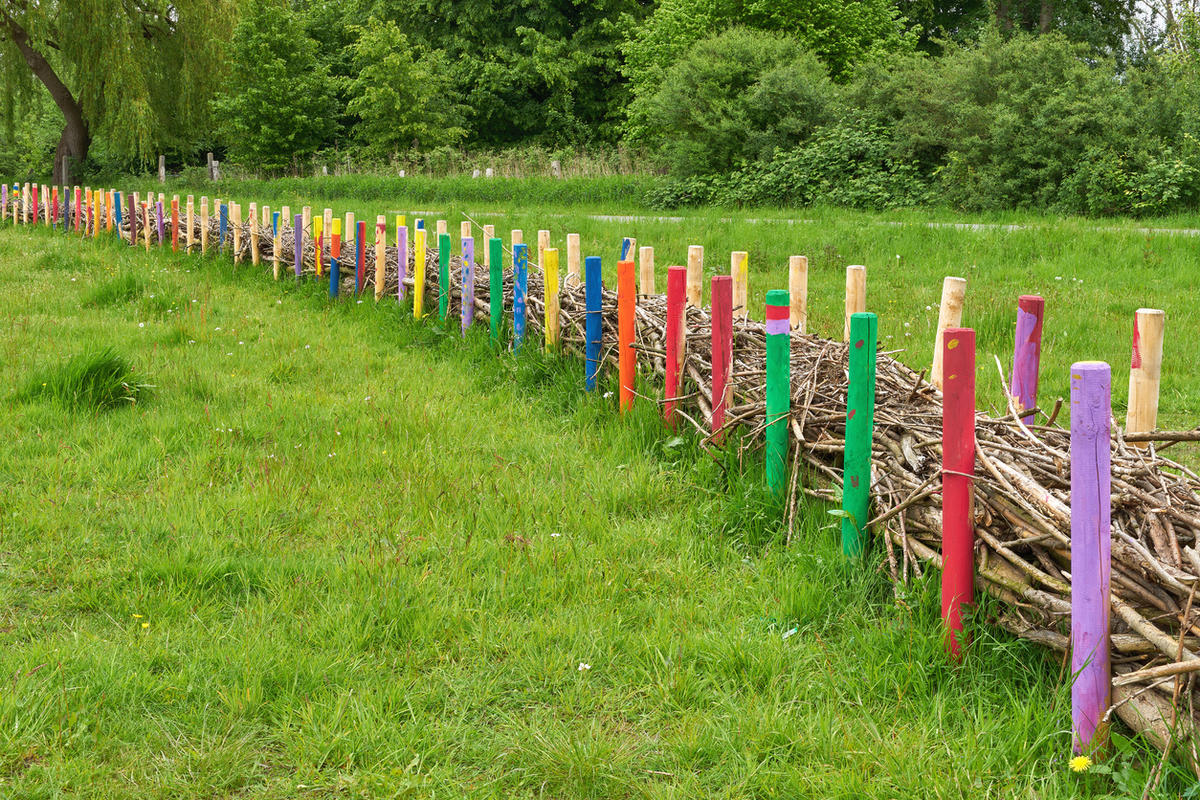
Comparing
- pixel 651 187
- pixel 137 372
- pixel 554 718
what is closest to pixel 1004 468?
pixel 554 718

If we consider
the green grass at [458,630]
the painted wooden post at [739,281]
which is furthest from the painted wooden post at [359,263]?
the painted wooden post at [739,281]

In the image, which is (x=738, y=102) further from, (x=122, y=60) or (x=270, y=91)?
(x=270, y=91)

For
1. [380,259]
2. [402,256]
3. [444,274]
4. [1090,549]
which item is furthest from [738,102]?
[1090,549]

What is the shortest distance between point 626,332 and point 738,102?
1495 cm

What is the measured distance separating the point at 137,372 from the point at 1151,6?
2916cm

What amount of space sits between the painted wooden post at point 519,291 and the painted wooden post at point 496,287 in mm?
164

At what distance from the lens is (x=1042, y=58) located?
1554cm

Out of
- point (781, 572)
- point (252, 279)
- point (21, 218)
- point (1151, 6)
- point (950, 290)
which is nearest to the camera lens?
point (781, 572)

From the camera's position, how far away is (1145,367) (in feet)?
11.3

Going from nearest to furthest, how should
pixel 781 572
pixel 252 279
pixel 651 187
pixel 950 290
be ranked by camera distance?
pixel 781 572
pixel 950 290
pixel 252 279
pixel 651 187

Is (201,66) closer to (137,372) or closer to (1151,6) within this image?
(137,372)

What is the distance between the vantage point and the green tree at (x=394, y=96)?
1416 inches

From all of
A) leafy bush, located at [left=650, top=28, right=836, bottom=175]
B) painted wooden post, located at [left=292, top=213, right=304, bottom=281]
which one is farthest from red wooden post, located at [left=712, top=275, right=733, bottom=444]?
leafy bush, located at [left=650, top=28, right=836, bottom=175]

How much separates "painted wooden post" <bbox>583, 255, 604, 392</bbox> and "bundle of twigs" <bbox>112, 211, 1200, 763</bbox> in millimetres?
1163
